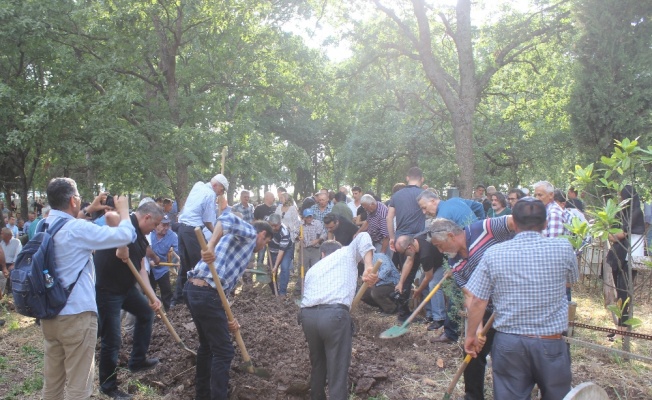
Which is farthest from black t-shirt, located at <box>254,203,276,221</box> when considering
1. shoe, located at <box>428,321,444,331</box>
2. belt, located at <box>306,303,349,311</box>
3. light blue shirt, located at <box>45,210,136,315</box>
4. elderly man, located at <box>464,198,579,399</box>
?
elderly man, located at <box>464,198,579,399</box>

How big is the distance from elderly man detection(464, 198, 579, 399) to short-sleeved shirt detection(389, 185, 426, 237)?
14.7 feet

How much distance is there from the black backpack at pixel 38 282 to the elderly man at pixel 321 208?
21.6 feet

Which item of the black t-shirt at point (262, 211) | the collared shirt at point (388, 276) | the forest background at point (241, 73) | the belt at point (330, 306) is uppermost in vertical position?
the forest background at point (241, 73)

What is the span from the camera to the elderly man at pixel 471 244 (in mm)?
4082

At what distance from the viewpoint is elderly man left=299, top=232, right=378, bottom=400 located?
13.4ft

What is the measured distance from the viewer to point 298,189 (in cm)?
3731

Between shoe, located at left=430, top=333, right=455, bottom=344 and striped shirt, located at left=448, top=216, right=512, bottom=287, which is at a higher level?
striped shirt, located at left=448, top=216, right=512, bottom=287

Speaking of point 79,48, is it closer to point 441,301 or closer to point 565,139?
point 441,301

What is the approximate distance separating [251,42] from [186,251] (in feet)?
28.3

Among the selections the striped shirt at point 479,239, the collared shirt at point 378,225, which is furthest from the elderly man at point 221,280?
the collared shirt at point 378,225

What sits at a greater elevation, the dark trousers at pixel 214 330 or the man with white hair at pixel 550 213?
the man with white hair at pixel 550 213

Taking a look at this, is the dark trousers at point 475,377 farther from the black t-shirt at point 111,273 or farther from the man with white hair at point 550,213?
the black t-shirt at point 111,273

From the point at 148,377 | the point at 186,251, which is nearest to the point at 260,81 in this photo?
the point at 186,251

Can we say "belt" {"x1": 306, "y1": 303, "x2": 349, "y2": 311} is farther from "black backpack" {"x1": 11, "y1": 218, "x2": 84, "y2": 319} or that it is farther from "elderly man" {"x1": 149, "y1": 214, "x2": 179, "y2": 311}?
"elderly man" {"x1": 149, "y1": 214, "x2": 179, "y2": 311}
